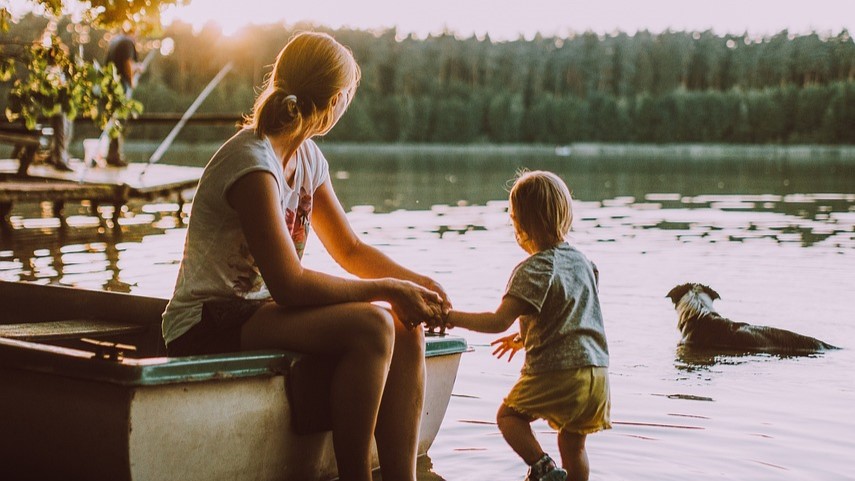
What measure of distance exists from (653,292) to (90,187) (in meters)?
6.34

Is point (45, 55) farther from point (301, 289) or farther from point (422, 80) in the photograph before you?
point (422, 80)

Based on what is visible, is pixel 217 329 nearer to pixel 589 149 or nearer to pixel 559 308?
pixel 559 308

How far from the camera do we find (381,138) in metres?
101

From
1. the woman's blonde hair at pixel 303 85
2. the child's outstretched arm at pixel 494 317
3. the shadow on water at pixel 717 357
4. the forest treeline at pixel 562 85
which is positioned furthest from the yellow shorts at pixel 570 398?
the forest treeline at pixel 562 85

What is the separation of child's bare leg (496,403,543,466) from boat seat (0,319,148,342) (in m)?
1.65

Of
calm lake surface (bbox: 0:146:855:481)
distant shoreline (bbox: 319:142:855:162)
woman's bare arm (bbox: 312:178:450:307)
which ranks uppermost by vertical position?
woman's bare arm (bbox: 312:178:450:307)

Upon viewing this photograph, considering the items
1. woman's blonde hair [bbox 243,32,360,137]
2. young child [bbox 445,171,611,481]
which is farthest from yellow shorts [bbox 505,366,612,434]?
woman's blonde hair [bbox 243,32,360,137]

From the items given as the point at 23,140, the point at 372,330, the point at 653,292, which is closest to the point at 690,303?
the point at 653,292

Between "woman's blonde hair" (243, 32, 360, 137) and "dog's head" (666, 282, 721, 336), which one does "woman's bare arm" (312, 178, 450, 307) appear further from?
"dog's head" (666, 282, 721, 336)

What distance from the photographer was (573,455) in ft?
12.2

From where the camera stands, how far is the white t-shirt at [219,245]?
3.21m

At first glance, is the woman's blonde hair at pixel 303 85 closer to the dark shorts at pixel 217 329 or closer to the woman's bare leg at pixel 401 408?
the dark shorts at pixel 217 329

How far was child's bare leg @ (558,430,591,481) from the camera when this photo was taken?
371 cm

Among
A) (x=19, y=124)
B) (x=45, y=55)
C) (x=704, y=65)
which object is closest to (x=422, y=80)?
(x=704, y=65)
